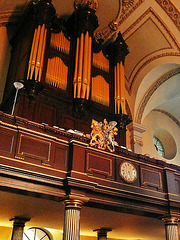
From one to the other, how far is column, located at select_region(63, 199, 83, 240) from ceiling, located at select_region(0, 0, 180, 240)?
185cm

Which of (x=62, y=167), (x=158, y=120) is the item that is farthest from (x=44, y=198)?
(x=158, y=120)

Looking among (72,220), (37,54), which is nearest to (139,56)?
(37,54)

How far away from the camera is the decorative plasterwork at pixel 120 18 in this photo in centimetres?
1068

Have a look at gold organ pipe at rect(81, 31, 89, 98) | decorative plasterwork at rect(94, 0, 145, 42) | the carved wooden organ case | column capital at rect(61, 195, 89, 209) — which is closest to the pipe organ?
the carved wooden organ case

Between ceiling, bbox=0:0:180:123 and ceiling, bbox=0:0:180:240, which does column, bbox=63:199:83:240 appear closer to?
ceiling, bbox=0:0:180:240

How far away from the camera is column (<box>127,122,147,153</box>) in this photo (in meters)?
11.6

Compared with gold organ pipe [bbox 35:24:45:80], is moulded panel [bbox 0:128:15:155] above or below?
below

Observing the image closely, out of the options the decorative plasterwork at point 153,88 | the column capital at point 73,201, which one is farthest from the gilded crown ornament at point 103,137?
the decorative plasterwork at point 153,88

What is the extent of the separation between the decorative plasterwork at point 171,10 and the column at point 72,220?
8.03 metres

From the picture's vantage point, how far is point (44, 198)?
586 centimetres

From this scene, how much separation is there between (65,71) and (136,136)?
440cm

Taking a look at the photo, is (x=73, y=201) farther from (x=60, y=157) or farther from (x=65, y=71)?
(x=65, y=71)

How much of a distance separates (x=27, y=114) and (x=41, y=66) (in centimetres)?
139

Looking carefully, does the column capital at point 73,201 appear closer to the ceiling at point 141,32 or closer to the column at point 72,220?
the column at point 72,220
